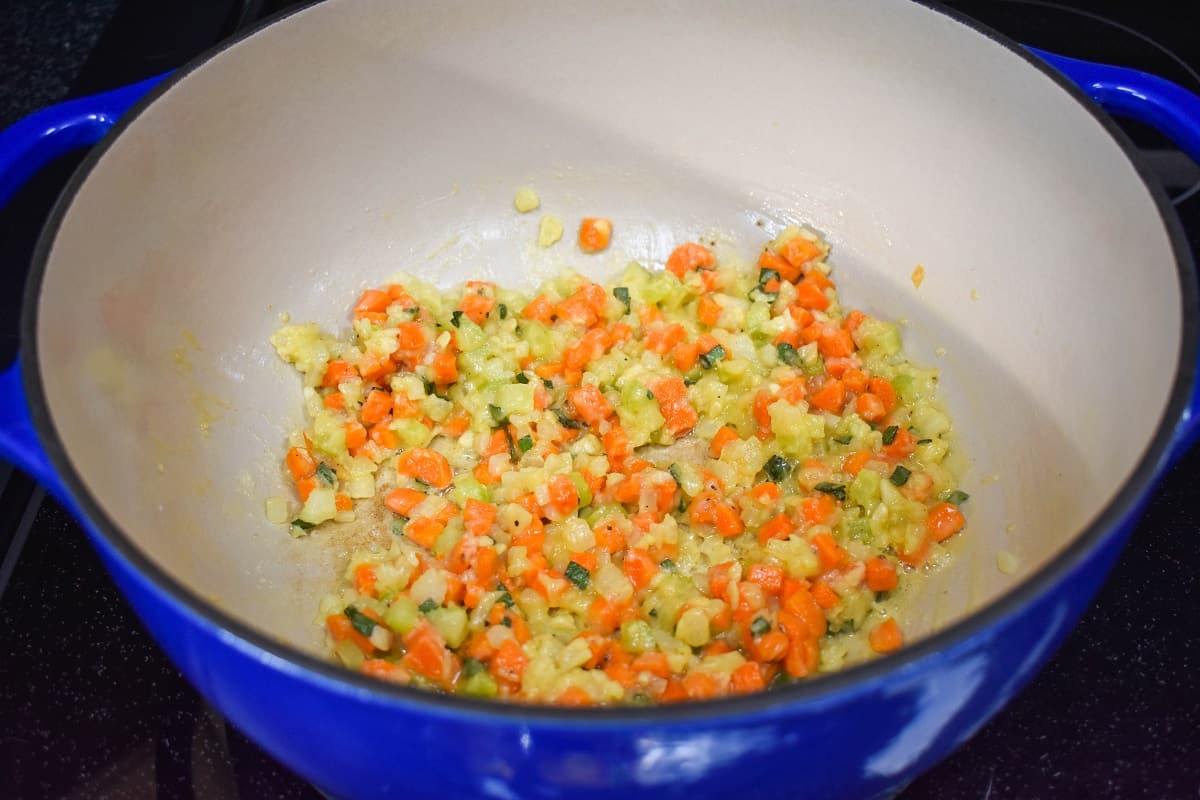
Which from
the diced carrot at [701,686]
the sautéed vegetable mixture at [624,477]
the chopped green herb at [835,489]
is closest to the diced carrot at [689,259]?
the sautéed vegetable mixture at [624,477]

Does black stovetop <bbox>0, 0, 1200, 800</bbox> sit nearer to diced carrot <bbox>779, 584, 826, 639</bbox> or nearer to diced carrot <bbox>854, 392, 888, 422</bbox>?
diced carrot <bbox>779, 584, 826, 639</bbox>

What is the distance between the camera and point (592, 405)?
5.87 ft

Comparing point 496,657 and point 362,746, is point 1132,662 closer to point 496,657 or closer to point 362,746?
point 496,657

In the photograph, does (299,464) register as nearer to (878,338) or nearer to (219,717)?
(219,717)

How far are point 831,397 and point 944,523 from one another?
282 millimetres

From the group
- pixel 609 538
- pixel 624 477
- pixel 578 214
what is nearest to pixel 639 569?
pixel 609 538

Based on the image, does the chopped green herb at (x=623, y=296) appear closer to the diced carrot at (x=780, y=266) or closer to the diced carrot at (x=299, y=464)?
the diced carrot at (x=780, y=266)

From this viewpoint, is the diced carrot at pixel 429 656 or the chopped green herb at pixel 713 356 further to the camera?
the chopped green herb at pixel 713 356

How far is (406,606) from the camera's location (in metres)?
1.51

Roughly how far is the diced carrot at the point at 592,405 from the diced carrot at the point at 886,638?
21.2 inches

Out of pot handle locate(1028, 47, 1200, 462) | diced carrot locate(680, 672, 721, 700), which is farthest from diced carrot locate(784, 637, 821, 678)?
pot handle locate(1028, 47, 1200, 462)

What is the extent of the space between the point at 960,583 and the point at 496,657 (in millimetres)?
654

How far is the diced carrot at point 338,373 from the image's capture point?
1.82m

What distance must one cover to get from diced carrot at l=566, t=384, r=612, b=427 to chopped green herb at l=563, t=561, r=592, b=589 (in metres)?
0.29
